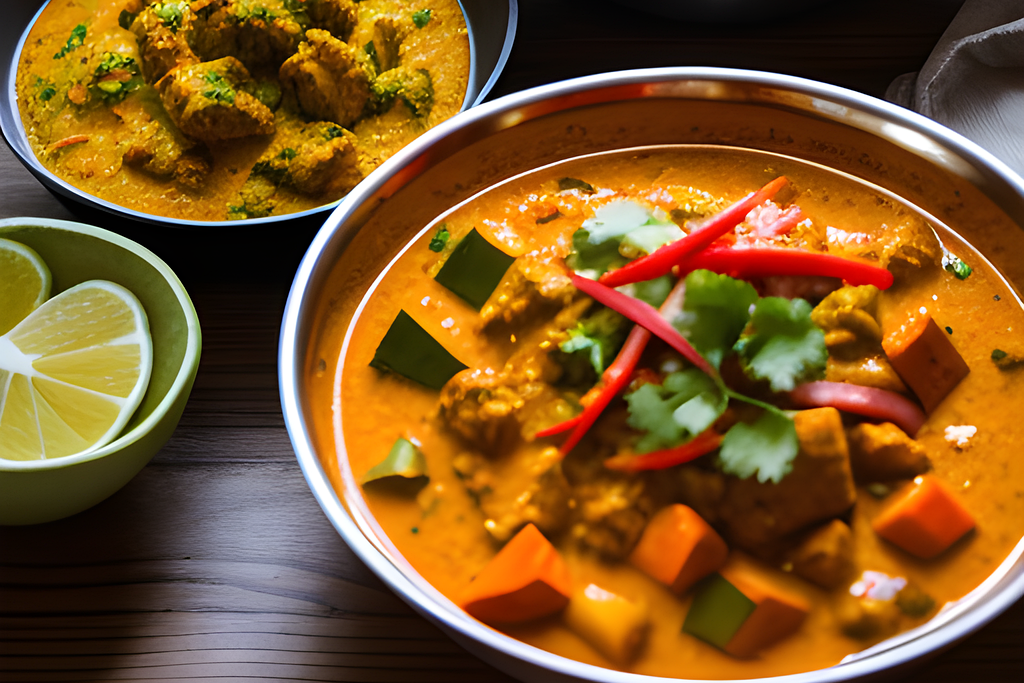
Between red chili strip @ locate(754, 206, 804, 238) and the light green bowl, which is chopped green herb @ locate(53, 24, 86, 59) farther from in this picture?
red chili strip @ locate(754, 206, 804, 238)

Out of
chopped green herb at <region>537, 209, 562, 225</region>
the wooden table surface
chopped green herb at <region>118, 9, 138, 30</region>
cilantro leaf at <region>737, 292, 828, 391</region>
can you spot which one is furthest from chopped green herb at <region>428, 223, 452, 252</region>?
chopped green herb at <region>118, 9, 138, 30</region>

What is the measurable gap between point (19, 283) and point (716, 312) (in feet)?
5.37

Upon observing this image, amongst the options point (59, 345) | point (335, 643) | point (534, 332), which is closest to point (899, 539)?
point (534, 332)

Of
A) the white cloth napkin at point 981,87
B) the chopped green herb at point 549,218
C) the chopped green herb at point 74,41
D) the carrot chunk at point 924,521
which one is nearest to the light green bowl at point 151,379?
the chopped green herb at point 549,218

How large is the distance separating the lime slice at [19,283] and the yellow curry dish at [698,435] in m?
0.75

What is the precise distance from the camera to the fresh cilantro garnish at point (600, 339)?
158 cm

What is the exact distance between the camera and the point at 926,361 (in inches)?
64.8

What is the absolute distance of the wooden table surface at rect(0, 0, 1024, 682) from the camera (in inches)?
65.9

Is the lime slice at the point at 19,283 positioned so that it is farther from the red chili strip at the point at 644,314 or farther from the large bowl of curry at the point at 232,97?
the red chili strip at the point at 644,314

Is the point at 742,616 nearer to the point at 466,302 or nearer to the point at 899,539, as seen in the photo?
the point at 899,539

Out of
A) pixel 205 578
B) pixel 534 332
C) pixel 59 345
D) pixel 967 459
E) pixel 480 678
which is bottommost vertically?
pixel 205 578

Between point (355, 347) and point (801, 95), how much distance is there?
1272mm

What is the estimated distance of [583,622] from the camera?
1.48 meters

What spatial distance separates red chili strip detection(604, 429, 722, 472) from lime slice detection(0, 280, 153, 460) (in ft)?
3.64
